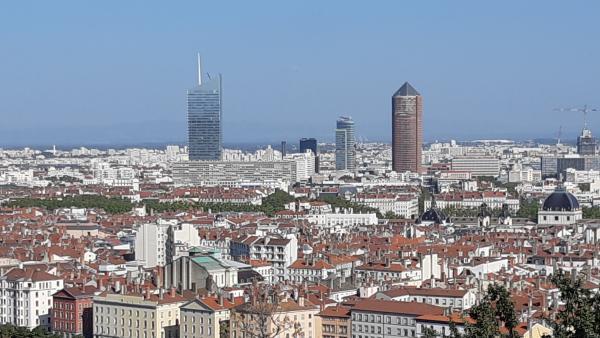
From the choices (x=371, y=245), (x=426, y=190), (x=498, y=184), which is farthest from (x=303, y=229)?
(x=498, y=184)

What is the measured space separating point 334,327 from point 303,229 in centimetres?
2897

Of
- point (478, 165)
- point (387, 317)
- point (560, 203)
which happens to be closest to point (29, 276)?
point (387, 317)

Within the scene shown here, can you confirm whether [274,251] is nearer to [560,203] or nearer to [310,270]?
[310,270]

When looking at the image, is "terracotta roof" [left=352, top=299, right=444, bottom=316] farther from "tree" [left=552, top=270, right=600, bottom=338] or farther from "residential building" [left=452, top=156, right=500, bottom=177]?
"residential building" [left=452, top=156, right=500, bottom=177]

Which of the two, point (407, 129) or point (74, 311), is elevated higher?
point (407, 129)

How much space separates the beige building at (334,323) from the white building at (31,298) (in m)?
9.04

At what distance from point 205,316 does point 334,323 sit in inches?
119

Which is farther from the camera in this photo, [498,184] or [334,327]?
[498,184]

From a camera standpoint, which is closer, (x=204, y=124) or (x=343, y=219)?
(x=343, y=219)

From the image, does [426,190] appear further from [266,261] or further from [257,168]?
[266,261]

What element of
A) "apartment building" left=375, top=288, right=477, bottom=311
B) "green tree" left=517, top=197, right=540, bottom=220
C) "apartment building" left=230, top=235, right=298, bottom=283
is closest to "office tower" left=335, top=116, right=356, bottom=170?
"green tree" left=517, top=197, right=540, bottom=220

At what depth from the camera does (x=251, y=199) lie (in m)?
93.6

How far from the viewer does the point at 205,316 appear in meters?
35.2

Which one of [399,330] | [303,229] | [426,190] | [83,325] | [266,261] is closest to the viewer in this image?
[399,330]
